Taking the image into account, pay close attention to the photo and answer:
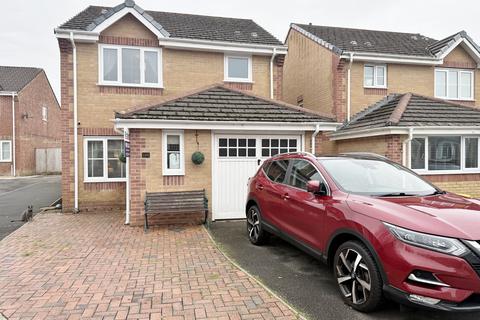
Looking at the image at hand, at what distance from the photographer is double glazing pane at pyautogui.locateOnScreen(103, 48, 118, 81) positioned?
10.3 meters

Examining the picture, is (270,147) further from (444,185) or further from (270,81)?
(444,185)

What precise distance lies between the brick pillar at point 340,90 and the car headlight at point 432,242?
9465 mm

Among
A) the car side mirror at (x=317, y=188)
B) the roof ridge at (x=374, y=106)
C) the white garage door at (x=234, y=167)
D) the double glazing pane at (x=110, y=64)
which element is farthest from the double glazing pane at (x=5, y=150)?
the car side mirror at (x=317, y=188)

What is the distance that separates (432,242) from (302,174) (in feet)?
7.35

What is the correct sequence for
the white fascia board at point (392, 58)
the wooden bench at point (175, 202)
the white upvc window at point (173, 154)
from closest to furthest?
1. the wooden bench at point (175, 202)
2. the white upvc window at point (173, 154)
3. the white fascia board at point (392, 58)

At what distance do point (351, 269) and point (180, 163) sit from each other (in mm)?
5215

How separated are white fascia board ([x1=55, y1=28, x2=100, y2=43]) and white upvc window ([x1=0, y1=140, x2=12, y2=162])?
54.1 ft

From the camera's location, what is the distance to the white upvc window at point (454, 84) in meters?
13.2

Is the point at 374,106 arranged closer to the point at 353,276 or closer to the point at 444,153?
the point at 444,153

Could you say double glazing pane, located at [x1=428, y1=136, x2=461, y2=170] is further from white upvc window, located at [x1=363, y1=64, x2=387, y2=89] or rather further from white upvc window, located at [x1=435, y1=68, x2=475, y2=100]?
white upvc window, located at [x1=435, y1=68, x2=475, y2=100]

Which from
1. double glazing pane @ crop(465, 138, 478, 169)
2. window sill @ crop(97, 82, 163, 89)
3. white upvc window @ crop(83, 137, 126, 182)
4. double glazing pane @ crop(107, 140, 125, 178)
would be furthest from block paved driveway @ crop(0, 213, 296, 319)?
double glazing pane @ crop(465, 138, 478, 169)

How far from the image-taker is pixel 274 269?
480 cm

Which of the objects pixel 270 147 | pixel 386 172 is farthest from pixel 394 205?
pixel 270 147

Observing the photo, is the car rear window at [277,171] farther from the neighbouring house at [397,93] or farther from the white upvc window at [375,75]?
the white upvc window at [375,75]
